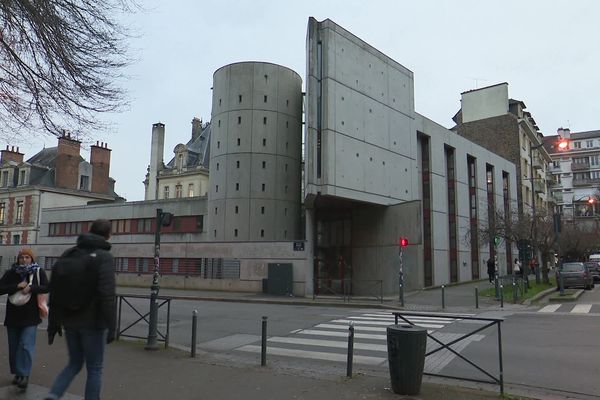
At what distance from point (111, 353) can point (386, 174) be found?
2147cm

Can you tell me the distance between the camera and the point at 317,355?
930 cm

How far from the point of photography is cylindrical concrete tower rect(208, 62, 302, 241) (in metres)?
31.6

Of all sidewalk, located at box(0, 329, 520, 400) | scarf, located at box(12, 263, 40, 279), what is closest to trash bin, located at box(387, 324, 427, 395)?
sidewalk, located at box(0, 329, 520, 400)

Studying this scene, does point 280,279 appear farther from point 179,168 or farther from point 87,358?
point 179,168

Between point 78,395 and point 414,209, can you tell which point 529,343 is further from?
point 414,209

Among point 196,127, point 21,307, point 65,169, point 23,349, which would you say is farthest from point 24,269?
point 196,127

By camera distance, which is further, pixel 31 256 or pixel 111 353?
pixel 111 353

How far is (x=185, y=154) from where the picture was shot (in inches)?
2415

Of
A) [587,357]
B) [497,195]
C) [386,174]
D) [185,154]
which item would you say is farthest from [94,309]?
[185,154]

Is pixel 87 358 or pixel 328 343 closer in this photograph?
pixel 87 358

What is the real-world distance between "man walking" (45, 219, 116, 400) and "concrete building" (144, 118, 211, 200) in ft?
180

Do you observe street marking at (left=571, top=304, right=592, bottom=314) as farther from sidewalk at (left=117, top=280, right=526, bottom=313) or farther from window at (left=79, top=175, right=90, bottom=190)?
window at (left=79, top=175, right=90, bottom=190)

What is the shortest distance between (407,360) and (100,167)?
5536cm

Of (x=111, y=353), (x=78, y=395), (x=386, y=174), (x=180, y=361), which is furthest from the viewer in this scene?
(x=386, y=174)
